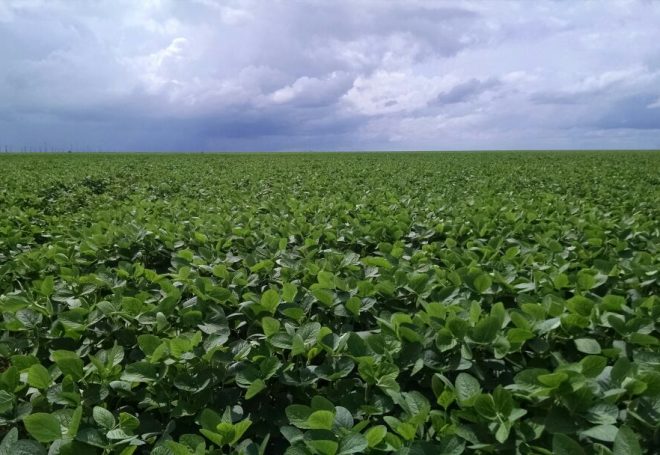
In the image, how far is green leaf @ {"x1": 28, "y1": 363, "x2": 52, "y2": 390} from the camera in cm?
176

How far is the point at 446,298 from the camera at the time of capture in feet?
7.93

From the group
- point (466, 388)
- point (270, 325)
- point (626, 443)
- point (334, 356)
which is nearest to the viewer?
point (626, 443)

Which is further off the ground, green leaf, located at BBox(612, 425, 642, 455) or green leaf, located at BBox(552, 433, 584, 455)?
green leaf, located at BBox(612, 425, 642, 455)

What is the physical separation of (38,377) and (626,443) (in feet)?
6.45

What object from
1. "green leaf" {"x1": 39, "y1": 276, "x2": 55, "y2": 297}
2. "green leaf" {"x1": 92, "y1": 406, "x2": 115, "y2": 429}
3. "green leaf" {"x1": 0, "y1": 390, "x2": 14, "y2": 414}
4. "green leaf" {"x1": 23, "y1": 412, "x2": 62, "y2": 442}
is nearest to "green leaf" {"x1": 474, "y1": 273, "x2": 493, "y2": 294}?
"green leaf" {"x1": 92, "y1": 406, "x2": 115, "y2": 429}

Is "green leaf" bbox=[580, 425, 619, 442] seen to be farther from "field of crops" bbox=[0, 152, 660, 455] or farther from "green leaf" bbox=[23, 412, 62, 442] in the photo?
"green leaf" bbox=[23, 412, 62, 442]

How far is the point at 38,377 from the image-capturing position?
5.79ft

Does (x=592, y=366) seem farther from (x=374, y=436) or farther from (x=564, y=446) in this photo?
(x=374, y=436)

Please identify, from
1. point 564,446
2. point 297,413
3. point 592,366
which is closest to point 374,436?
point 297,413

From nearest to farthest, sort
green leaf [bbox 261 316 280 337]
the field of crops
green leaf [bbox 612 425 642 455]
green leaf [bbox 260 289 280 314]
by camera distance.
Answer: green leaf [bbox 612 425 642 455], the field of crops, green leaf [bbox 261 316 280 337], green leaf [bbox 260 289 280 314]

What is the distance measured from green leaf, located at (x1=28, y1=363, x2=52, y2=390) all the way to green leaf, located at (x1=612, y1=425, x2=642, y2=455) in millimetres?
1915

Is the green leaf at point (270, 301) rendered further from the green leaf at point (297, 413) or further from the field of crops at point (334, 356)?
the green leaf at point (297, 413)

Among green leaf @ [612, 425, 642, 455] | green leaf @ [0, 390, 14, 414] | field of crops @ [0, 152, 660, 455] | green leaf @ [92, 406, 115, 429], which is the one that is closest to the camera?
green leaf @ [612, 425, 642, 455]

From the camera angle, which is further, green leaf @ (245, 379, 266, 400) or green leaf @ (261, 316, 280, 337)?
green leaf @ (261, 316, 280, 337)
